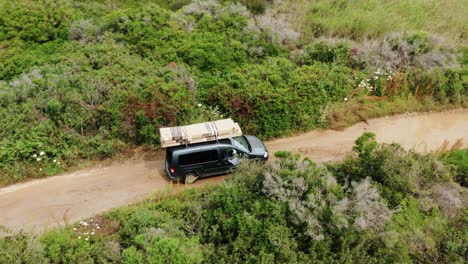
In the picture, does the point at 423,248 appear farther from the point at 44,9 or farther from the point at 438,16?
the point at 44,9

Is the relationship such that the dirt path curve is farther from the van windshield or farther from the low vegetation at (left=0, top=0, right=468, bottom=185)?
the van windshield

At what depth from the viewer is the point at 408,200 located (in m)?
15.2

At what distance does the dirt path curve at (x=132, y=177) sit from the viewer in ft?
51.4

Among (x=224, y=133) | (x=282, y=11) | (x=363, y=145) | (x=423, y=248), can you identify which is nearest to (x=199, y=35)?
(x=282, y=11)

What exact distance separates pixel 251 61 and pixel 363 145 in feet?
31.0

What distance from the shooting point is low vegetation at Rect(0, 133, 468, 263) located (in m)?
13.0

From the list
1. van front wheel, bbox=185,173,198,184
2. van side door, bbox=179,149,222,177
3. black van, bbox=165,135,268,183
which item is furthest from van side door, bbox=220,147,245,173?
van front wheel, bbox=185,173,198,184

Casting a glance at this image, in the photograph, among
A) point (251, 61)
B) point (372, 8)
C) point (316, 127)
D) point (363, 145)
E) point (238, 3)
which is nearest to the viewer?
point (363, 145)

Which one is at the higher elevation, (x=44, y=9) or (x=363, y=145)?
(x=44, y=9)

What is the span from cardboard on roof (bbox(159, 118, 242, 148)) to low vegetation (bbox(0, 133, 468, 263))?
2.00 m

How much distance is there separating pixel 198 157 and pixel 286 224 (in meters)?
4.61

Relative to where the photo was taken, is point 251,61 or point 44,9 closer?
point 251,61

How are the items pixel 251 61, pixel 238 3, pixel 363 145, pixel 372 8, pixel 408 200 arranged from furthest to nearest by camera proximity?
1. pixel 372 8
2. pixel 238 3
3. pixel 251 61
4. pixel 363 145
5. pixel 408 200

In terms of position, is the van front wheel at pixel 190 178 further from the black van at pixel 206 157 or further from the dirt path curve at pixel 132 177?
the dirt path curve at pixel 132 177
